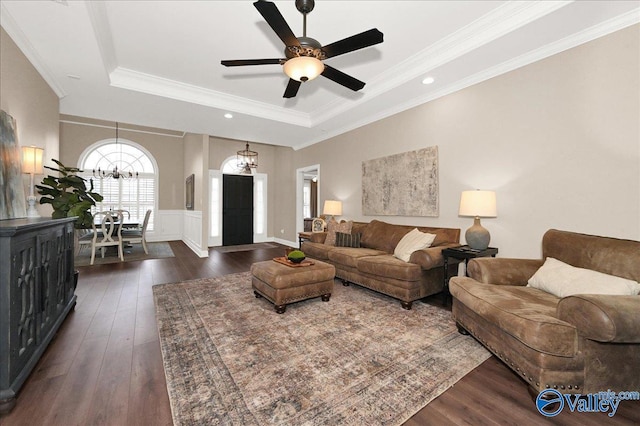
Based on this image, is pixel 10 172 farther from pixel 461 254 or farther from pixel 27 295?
pixel 461 254

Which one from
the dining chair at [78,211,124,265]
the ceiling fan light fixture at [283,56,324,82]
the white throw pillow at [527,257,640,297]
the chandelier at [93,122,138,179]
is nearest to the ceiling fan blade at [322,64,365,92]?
the ceiling fan light fixture at [283,56,324,82]

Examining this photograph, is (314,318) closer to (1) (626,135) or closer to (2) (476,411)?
(2) (476,411)

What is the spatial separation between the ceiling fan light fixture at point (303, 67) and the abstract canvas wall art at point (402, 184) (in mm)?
2394

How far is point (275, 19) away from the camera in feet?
6.21

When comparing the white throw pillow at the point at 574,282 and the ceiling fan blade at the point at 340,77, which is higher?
the ceiling fan blade at the point at 340,77

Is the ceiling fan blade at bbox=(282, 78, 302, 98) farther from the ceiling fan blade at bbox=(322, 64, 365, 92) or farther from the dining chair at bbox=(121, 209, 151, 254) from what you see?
the dining chair at bbox=(121, 209, 151, 254)

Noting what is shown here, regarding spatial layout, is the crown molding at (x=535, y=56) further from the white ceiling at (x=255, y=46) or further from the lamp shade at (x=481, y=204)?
the lamp shade at (x=481, y=204)

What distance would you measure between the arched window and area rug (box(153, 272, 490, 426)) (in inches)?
240

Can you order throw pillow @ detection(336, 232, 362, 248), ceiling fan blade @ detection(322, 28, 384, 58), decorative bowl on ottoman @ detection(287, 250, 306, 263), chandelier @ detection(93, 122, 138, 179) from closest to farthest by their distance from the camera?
ceiling fan blade @ detection(322, 28, 384, 58) < decorative bowl on ottoman @ detection(287, 250, 306, 263) < throw pillow @ detection(336, 232, 362, 248) < chandelier @ detection(93, 122, 138, 179)

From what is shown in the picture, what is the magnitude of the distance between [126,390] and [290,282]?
1579 mm

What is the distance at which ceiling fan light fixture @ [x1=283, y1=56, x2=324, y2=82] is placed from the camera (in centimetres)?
224

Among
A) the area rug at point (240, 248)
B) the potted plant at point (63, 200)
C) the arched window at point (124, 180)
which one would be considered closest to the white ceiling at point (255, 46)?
the potted plant at point (63, 200)

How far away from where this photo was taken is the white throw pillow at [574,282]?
68.9 inches

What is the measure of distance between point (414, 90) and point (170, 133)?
7492 millimetres
